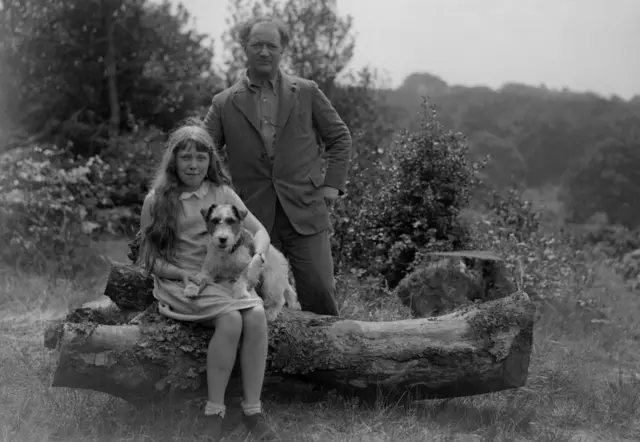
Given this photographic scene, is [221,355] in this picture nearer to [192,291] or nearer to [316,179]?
[192,291]

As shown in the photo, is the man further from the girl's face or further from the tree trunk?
the tree trunk

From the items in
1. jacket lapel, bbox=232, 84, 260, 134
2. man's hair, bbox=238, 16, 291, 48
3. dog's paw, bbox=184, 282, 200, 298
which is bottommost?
dog's paw, bbox=184, 282, 200, 298

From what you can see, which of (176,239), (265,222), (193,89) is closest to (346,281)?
(265,222)

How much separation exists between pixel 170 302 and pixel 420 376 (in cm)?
158

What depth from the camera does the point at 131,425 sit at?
3.77 m

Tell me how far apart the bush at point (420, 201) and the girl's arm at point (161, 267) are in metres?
3.95

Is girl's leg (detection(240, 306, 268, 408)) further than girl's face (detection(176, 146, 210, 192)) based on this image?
No

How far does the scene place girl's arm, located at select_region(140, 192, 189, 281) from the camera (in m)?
3.74

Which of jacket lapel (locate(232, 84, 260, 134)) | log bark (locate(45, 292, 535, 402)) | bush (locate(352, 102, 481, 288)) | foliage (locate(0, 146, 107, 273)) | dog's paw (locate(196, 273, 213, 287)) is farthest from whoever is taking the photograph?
foliage (locate(0, 146, 107, 273))

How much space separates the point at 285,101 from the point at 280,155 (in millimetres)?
373

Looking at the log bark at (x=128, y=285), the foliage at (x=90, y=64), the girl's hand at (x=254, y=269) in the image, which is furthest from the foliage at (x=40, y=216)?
the girl's hand at (x=254, y=269)

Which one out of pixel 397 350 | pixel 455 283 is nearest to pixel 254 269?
pixel 397 350

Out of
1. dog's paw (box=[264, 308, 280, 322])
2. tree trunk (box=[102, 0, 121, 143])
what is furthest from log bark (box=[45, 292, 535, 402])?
tree trunk (box=[102, 0, 121, 143])

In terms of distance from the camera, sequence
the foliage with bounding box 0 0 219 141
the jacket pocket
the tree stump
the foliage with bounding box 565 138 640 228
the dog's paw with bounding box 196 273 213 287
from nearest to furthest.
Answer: the dog's paw with bounding box 196 273 213 287 → the jacket pocket → the tree stump → the foliage with bounding box 0 0 219 141 → the foliage with bounding box 565 138 640 228
